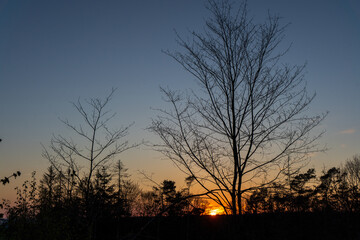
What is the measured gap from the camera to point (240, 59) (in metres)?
5.47

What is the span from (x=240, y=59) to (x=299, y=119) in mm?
1562

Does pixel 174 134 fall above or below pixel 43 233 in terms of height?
above

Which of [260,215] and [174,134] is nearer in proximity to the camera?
[260,215]

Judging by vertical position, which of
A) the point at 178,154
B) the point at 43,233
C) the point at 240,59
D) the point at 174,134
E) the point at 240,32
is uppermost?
the point at 240,32

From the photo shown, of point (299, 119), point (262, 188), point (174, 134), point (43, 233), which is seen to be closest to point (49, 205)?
point (43, 233)

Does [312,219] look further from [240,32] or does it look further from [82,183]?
[82,183]

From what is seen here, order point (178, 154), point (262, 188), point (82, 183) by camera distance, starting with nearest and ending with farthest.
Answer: point (262, 188)
point (178, 154)
point (82, 183)

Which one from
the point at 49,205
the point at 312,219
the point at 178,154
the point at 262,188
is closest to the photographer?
the point at 312,219

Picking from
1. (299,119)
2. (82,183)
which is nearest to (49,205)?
(82,183)

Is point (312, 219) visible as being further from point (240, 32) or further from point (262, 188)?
point (240, 32)

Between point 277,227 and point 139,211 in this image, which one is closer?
point 277,227

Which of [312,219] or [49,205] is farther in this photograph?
[49,205]

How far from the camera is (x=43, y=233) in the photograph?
29.7 ft

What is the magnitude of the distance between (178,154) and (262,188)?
5.17ft
